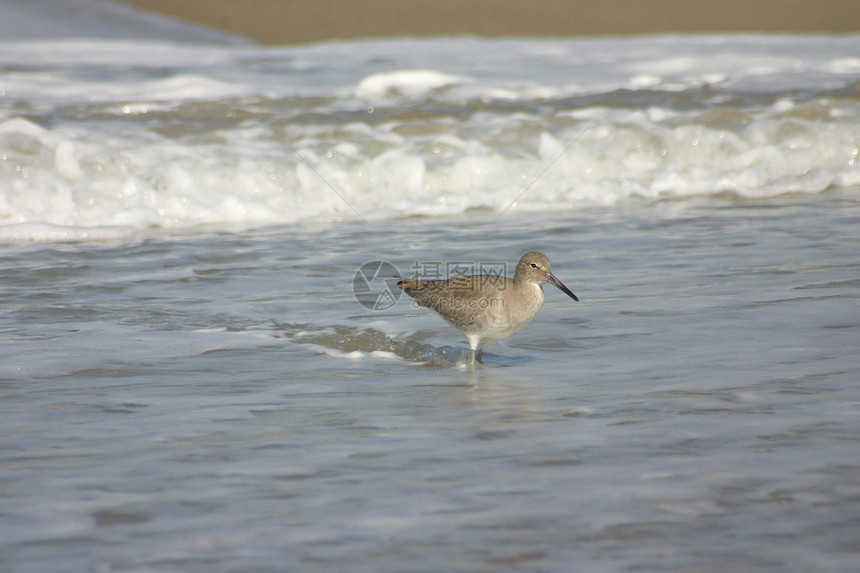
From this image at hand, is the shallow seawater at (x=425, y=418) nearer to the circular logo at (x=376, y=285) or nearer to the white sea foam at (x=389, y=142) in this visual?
the circular logo at (x=376, y=285)

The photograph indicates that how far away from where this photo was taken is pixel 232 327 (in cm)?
620

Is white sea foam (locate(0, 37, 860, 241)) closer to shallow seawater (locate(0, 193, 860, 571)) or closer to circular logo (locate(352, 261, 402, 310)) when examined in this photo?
shallow seawater (locate(0, 193, 860, 571))

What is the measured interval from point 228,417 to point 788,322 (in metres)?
3.57

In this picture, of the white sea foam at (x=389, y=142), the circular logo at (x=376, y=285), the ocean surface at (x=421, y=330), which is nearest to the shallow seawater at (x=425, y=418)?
the ocean surface at (x=421, y=330)

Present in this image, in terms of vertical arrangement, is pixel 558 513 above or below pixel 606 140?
below

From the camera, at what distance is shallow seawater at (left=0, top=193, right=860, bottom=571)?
10.4 feet

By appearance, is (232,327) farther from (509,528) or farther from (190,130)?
(190,130)

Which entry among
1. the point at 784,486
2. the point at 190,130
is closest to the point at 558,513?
the point at 784,486

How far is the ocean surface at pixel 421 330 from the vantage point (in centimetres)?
329

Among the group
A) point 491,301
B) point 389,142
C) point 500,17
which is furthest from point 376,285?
point 500,17

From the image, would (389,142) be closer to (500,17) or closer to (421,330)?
(421,330)

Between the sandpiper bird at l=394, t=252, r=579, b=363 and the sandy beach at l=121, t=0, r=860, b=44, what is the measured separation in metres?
23.9

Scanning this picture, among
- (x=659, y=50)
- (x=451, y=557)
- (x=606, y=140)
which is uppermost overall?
(x=659, y=50)

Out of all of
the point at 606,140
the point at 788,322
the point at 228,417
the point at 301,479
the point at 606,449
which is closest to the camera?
the point at 301,479
